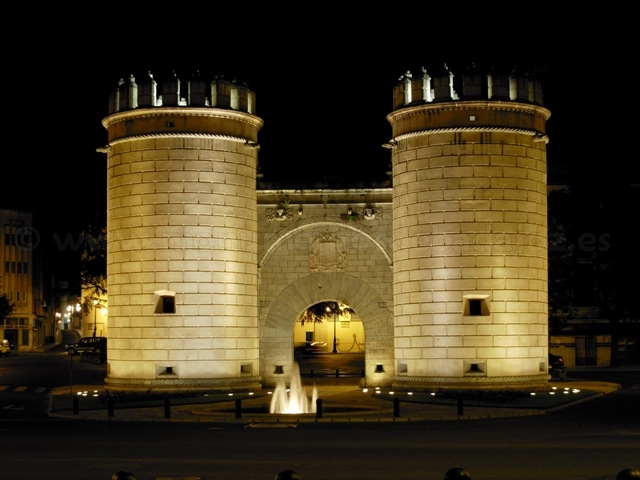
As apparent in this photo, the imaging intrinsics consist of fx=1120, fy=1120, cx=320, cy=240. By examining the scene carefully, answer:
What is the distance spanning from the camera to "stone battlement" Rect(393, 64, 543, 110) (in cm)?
3906

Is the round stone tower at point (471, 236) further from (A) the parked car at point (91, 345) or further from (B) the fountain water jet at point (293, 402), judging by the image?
(A) the parked car at point (91, 345)

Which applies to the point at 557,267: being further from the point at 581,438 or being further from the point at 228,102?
the point at 581,438

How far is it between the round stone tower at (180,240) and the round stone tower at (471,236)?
579cm

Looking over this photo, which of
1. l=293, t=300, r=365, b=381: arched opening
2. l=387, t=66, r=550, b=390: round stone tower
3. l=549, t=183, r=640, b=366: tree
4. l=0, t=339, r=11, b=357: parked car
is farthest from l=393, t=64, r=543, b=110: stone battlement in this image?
l=0, t=339, r=11, b=357: parked car

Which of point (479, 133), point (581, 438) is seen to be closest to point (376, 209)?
point (479, 133)

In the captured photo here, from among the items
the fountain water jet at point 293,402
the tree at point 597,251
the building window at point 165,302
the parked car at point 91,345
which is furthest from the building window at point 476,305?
the parked car at point 91,345

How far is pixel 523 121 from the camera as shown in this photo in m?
39.4

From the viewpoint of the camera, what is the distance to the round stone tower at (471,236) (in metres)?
38.2

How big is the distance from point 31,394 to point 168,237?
898cm

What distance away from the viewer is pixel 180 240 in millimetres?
38625

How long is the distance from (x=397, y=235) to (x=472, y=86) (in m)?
5.87

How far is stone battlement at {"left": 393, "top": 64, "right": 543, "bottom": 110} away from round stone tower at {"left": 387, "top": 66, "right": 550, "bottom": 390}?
4 centimetres

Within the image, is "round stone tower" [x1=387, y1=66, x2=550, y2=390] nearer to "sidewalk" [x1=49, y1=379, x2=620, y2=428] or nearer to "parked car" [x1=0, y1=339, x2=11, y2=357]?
"sidewalk" [x1=49, y1=379, x2=620, y2=428]

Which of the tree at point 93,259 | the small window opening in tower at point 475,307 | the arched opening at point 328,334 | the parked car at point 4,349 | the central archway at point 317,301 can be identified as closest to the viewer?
the small window opening in tower at point 475,307
